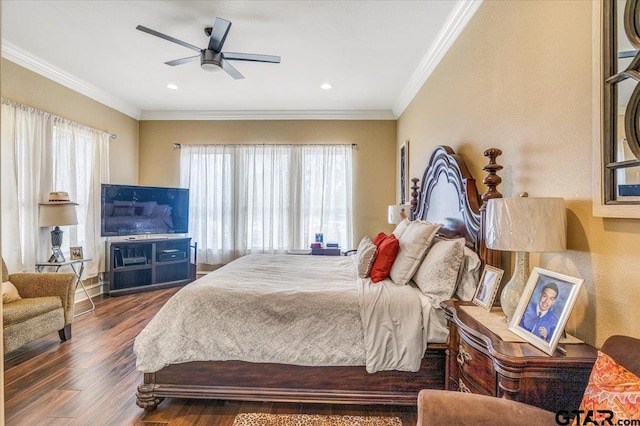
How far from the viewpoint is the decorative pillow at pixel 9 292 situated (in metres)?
2.88

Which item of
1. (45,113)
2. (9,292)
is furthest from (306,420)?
(45,113)

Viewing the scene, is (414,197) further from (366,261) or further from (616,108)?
(616,108)

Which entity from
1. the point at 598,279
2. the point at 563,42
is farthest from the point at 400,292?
the point at 563,42

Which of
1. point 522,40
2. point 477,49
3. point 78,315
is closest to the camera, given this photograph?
point 522,40

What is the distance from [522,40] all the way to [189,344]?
8.59 ft

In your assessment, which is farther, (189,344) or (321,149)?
(321,149)

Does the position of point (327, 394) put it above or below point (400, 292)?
below

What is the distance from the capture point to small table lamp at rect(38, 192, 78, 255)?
3.69 metres

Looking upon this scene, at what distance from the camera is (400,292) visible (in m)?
2.19

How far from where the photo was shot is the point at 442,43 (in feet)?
10.0

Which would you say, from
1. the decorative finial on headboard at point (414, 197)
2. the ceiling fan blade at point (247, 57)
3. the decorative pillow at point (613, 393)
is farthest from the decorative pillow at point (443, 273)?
the ceiling fan blade at point (247, 57)

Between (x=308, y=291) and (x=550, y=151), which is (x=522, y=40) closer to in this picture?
(x=550, y=151)

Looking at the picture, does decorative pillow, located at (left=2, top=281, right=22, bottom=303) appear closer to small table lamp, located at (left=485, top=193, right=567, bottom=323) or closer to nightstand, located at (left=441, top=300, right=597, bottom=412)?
nightstand, located at (left=441, top=300, right=597, bottom=412)

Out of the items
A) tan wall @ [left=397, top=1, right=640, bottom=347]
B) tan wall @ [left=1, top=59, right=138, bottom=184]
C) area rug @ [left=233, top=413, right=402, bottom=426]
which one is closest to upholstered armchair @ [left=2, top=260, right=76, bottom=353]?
tan wall @ [left=1, top=59, right=138, bottom=184]
